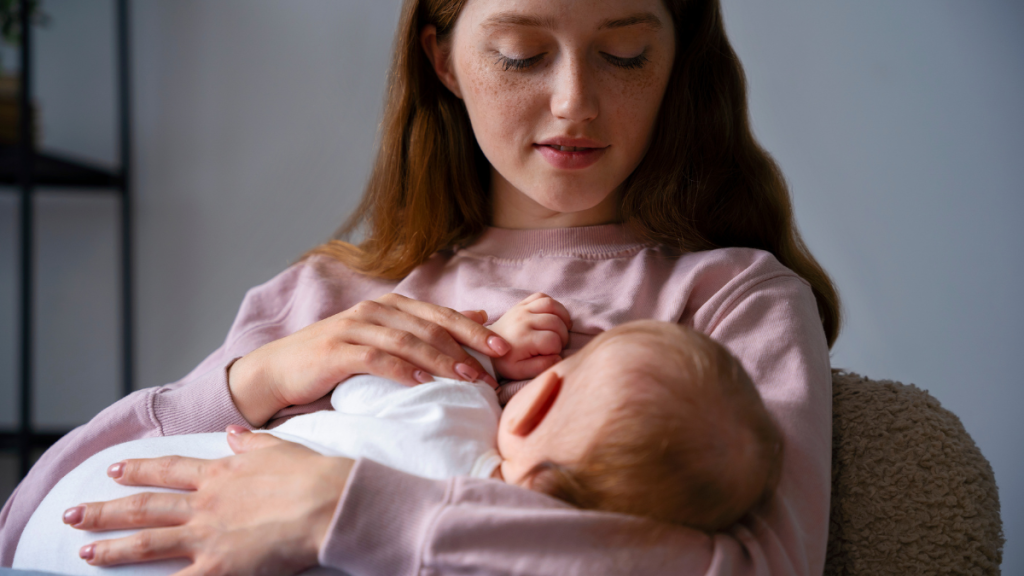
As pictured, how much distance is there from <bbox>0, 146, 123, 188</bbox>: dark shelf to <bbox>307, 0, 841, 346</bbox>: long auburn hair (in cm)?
141

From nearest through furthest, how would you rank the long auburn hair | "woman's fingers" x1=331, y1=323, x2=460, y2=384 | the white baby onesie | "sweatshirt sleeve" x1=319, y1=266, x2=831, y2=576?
"sweatshirt sleeve" x1=319, y1=266, x2=831, y2=576
the white baby onesie
"woman's fingers" x1=331, y1=323, x2=460, y2=384
the long auburn hair

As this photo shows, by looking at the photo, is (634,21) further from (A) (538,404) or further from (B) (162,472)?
(B) (162,472)

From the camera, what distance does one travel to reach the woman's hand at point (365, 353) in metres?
0.98

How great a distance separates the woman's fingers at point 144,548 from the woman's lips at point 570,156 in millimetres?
742

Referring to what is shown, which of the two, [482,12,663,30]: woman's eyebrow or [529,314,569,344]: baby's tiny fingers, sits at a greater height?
[482,12,663,30]: woman's eyebrow

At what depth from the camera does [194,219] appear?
2.61 m

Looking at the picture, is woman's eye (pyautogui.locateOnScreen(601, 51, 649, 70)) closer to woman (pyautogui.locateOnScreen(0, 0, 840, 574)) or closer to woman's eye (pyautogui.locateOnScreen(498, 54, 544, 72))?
woman (pyautogui.locateOnScreen(0, 0, 840, 574))

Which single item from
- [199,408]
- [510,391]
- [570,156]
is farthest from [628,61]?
[199,408]

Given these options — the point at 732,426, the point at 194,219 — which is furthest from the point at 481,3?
the point at 194,219

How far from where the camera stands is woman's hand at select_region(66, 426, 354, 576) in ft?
2.52

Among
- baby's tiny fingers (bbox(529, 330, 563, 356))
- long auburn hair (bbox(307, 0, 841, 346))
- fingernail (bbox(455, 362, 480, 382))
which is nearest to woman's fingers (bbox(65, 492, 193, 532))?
fingernail (bbox(455, 362, 480, 382))

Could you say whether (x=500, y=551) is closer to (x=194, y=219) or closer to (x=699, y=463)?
(x=699, y=463)

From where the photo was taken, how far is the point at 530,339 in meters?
1.01

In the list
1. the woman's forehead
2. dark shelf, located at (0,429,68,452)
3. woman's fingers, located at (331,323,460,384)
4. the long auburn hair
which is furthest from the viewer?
dark shelf, located at (0,429,68,452)
